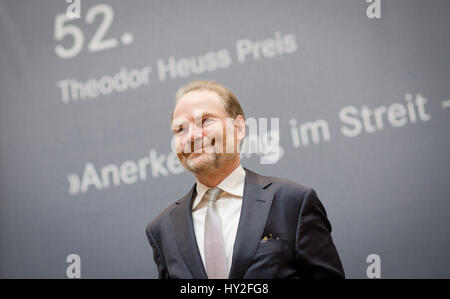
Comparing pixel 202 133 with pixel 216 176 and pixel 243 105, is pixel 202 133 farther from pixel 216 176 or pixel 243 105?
pixel 243 105

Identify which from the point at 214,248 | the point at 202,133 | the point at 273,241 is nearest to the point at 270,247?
the point at 273,241

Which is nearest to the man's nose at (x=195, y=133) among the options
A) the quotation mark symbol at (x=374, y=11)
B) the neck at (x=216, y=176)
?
the neck at (x=216, y=176)

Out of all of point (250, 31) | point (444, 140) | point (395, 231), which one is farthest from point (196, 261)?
point (444, 140)

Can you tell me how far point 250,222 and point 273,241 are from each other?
0.33 ft

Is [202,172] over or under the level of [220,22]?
under

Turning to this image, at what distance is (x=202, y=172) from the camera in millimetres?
1446

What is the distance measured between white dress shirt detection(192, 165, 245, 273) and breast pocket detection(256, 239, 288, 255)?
0.37ft

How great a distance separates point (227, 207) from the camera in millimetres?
1472

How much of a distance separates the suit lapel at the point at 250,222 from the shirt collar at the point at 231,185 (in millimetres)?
37

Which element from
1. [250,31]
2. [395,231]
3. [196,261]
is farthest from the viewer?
[250,31]

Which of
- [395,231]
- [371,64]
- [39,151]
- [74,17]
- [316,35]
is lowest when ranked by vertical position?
[395,231]

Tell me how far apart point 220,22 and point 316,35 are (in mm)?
534

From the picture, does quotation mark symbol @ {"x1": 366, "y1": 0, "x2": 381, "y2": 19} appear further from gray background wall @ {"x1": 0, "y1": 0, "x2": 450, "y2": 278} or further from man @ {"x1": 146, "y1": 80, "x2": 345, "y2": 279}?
man @ {"x1": 146, "y1": 80, "x2": 345, "y2": 279}

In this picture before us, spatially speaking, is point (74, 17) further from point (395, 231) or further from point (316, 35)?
point (395, 231)
